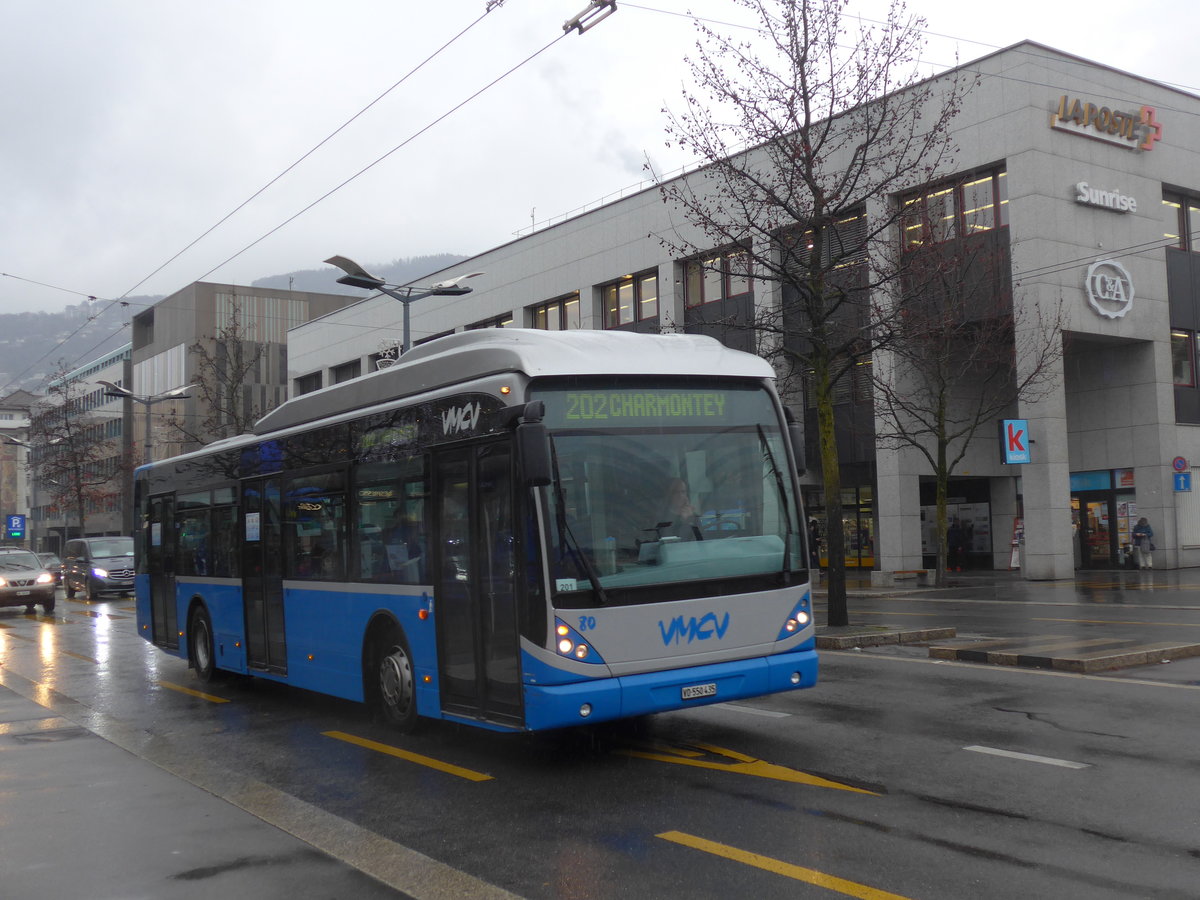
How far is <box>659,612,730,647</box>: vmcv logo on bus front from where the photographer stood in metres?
7.66

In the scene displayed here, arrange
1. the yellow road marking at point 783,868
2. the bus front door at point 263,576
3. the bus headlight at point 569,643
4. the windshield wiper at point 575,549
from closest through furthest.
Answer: the yellow road marking at point 783,868
the bus headlight at point 569,643
the windshield wiper at point 575,549
the bus front door at point 263,576

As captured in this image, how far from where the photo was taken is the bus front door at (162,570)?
14453 millimetres

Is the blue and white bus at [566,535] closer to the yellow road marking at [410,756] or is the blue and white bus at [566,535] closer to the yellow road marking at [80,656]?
the yellow road marking at [410,756]

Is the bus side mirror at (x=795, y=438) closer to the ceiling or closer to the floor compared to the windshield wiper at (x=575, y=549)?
closer to the ceiling

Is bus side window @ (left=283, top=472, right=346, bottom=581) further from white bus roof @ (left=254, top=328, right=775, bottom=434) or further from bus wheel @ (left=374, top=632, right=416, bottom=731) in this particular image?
white bus roof @ (left=254, top=328, right=775, bottom=434)

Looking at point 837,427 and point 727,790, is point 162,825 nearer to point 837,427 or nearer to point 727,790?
point 727,790

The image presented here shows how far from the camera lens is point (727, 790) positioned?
23.1ft

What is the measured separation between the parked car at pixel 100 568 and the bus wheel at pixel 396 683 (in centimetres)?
2842

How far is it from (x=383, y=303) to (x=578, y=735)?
155ft

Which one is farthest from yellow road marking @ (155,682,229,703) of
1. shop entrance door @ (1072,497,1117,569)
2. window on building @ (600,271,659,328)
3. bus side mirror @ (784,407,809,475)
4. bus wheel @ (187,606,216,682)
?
shop entrance door @ (1072,497,1117,569)

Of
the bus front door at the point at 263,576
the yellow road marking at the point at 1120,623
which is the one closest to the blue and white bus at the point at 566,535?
the bus front door at the point at 263,576

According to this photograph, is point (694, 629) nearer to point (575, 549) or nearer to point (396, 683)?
point (575, 549)

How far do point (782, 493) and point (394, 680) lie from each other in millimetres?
3471

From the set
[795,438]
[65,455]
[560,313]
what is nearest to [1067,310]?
[560,313]
